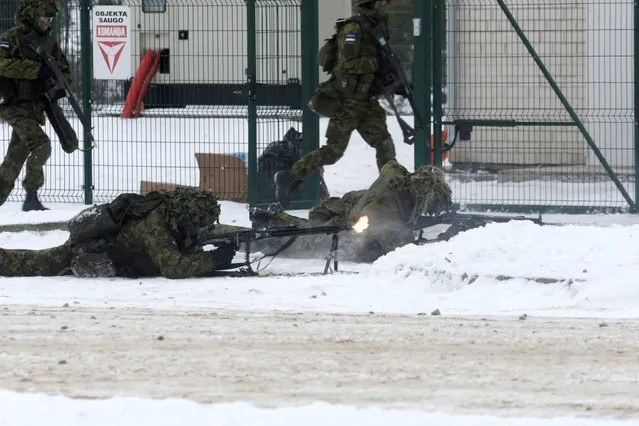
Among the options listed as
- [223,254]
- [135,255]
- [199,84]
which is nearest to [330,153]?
[199,84]

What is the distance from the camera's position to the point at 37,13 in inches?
457

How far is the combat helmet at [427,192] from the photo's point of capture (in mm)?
9977

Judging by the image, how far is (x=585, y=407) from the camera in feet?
18.2

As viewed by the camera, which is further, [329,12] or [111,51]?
[329,12]

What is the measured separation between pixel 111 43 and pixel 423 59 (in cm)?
298

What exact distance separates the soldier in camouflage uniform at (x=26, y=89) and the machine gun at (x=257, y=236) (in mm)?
3001

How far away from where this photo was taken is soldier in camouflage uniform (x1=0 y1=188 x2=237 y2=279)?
30.3 ft

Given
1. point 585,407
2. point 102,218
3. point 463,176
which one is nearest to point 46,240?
point 102,218

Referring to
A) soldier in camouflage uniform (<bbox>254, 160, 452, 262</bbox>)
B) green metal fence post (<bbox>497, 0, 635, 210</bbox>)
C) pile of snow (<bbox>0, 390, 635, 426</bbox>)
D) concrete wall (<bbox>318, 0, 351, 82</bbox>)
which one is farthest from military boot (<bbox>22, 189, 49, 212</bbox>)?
pile of snow (<bbox>0, 390, 635, 426</bbox>)

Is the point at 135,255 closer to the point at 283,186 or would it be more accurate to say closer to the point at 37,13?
the point at 37,13

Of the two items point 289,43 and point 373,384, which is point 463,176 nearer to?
point 289,43

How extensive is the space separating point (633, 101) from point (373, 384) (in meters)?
7.75

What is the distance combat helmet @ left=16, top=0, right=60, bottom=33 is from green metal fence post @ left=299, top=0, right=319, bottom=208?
2536 millimetres

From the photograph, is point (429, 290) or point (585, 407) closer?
point (585, 407)
